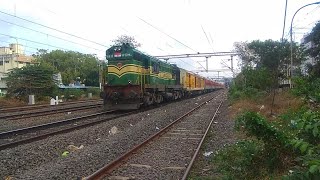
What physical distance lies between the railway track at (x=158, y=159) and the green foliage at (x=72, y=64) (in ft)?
229

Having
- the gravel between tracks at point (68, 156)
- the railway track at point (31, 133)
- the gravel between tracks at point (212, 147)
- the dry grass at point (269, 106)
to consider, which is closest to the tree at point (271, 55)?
the dry grass at point (269, 106)

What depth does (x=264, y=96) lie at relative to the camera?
26.1 metres

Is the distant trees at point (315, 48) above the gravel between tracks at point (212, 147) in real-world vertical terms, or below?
above

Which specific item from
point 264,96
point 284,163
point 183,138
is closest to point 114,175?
point 284,163

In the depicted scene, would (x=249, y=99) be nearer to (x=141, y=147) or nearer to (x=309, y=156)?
(x=141, y=147)

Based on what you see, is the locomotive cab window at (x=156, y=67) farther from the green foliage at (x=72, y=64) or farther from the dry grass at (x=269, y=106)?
the green foliage at (x=72, y=64)

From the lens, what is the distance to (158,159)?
27.8 ft

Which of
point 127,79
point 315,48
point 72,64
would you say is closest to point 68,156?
point 127,79

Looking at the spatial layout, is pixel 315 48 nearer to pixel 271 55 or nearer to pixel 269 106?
pixel 271 55

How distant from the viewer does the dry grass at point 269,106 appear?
17373 mm

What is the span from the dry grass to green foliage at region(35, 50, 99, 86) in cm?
5920

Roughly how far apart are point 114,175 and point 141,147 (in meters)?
2.93

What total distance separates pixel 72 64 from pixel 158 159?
78.8 m

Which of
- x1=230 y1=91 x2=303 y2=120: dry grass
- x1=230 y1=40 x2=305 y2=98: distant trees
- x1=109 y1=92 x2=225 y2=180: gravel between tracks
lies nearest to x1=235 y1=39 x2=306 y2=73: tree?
x1=230 y1=40 x2=305 y2=98: distant trees
